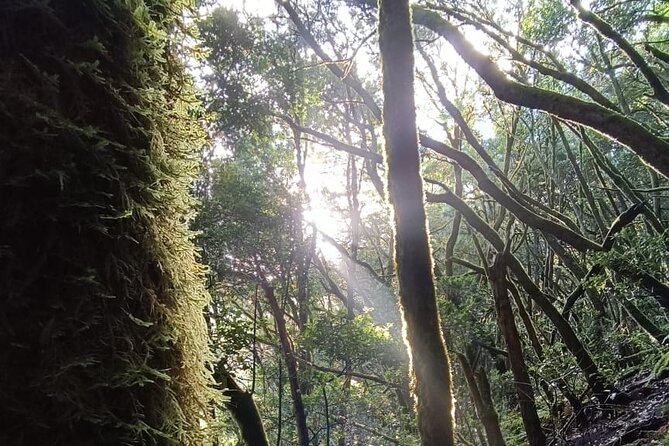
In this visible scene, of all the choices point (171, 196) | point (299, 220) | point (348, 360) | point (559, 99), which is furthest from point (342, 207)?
point (171, 196)

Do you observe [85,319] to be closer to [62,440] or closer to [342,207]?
[62,440]

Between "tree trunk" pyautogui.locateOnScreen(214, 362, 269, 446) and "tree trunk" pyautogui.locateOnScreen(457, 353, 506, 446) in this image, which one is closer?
"tree trunk" pyautogui.locateOnScreen(214, 362, 269, 446)

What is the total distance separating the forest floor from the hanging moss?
6.21m

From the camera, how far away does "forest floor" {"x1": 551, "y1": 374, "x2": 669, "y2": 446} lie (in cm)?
638

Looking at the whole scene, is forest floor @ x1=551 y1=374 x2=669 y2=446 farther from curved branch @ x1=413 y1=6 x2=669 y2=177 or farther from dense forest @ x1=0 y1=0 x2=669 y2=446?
curved branch @ x1=413 y1=6 x2=669 y2=177

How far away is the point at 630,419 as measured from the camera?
22.8 feet

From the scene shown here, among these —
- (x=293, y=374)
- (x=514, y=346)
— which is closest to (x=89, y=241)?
(x=514, y=346)

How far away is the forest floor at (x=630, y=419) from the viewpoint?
6.38 m

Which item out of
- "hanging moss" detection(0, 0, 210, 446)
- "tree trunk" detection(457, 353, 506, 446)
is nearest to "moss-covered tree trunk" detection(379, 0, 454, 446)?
"hanging moss" detection(0, 0, 210, 446)

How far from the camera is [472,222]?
7875 mm

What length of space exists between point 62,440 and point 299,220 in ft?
30.4

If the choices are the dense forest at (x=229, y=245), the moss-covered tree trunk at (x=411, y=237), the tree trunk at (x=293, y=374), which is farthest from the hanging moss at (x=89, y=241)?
the tree trunk at (x=293, y=374)

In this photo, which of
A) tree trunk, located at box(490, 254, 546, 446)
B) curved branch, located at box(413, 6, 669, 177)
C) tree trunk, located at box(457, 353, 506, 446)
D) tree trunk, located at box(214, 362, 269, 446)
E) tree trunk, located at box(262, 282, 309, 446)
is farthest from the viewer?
tree trunk, located at box(262, 282, 309, 446)

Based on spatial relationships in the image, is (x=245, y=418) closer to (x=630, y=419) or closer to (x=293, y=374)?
(x=293, y=374)
